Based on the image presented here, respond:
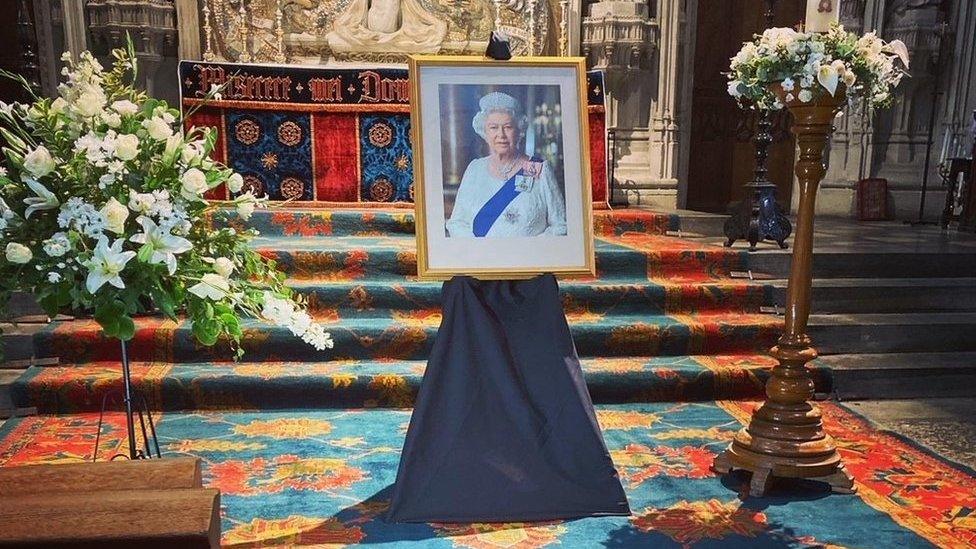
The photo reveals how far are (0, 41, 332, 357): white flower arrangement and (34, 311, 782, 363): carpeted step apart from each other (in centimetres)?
224

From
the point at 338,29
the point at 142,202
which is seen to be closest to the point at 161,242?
the point at 142,202

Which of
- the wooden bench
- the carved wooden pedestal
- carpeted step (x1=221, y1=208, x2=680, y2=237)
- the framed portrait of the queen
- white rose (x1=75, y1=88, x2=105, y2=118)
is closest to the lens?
the wooden bench

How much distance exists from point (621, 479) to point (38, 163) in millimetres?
2310

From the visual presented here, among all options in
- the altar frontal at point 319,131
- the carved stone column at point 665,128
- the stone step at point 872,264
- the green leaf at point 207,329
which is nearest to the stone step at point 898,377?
the stone step at point 872,264

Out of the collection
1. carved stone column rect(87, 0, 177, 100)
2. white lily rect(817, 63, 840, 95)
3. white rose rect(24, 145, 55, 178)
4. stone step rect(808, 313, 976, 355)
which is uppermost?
carved stone column rect(87, 0, 177, 100)

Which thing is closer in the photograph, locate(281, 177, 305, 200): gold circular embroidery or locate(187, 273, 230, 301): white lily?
locate(187, 273, 230, 301): white lily

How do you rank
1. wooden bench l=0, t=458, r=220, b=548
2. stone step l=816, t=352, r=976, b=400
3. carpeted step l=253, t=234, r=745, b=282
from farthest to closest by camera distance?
carpeted step l=253, t=234, r=745, b=282
stone step l=816, t=352, r=976, b=400
wooden bench l=0, t=458, r=220, b=548

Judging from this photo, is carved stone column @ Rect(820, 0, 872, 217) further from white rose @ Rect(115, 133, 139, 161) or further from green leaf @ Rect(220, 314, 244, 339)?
white rose @ Rect(115, 133, 139, 161)

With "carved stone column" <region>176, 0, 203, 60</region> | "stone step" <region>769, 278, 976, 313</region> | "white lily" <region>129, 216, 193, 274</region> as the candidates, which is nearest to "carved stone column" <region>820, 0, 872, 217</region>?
"stone step" <region>769, 278, 976, 313</region>

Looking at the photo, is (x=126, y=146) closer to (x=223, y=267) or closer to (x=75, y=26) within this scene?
(x=223, y=267)

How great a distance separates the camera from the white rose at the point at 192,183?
5.37 feet

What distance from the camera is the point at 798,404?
295cm

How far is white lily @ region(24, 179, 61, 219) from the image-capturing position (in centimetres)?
157

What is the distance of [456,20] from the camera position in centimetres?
648
